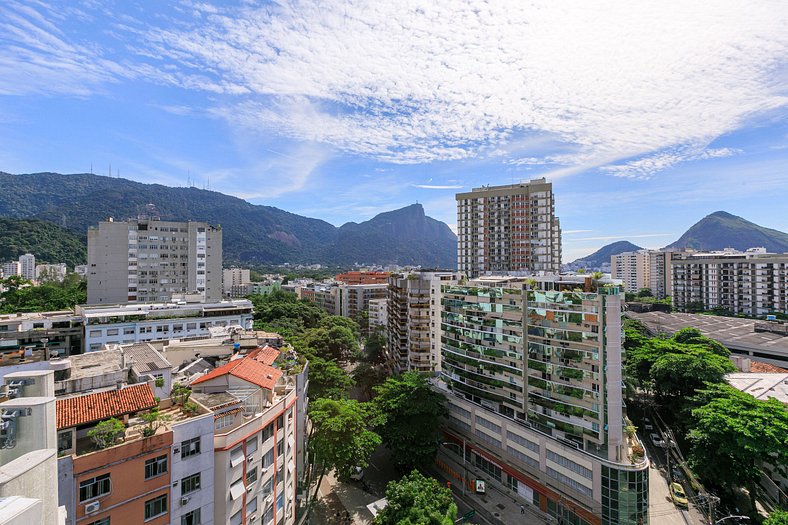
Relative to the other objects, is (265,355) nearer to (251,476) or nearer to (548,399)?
(251,476)

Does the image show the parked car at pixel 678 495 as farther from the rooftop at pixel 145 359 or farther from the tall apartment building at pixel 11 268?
the tall apartment building at pixel 11 268

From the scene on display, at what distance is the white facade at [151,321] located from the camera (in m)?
41.4

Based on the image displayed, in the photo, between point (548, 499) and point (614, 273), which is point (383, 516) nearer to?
point (548, 499)

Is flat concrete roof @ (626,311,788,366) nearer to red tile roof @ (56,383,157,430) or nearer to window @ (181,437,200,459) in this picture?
window @ (181,437,200,459)

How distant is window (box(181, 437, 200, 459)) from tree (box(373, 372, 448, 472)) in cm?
1940

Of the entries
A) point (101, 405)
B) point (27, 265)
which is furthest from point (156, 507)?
point (27, 265)

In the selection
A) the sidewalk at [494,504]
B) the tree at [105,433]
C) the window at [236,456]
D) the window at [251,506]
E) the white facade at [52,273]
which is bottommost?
the sidewalk at [494,504]

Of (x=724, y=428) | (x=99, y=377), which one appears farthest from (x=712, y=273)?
(x=99, y=377)

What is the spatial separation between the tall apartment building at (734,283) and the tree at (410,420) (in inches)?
3529

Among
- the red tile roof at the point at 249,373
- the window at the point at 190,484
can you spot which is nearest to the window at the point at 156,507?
the window at the point at 190,484

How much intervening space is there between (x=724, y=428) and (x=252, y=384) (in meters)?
32.1

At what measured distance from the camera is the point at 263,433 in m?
18.0

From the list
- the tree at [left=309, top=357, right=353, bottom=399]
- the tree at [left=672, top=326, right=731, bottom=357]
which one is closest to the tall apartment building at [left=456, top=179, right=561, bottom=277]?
the tree at [left=672, top=326, right=731, bottom=357]

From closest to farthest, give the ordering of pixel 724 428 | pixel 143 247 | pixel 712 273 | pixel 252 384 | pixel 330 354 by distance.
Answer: pixel 252 384 < pixel 724 428 < pixel 330 354 < pixel 143 247 < pixel 712 273
